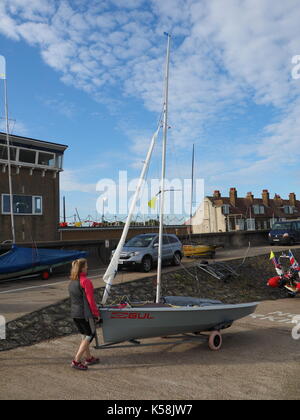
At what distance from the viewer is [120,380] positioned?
6098 millimetres

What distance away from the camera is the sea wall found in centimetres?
894

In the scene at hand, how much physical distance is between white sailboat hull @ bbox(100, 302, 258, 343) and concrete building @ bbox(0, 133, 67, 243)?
21.2 m

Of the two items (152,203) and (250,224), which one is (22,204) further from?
(250,224)

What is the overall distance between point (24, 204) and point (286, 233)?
21803 mm

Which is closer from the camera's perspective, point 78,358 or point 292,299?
point 78,358

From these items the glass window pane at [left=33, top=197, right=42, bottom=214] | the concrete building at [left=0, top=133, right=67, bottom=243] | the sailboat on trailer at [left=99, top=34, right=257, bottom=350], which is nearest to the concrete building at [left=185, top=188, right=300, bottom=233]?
the concrete building at [left=0, top=133, right=67, bottom=243]

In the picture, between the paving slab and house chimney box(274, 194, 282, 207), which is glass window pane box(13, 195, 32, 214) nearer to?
the paving slab

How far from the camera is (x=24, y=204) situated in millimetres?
28125

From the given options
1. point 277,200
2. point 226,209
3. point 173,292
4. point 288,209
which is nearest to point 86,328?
point 173,292

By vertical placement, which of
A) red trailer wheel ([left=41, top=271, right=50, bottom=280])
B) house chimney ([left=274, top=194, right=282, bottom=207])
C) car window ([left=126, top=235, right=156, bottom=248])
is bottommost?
red trailer wheel ([left=41, top=271, right=50, bottom=280])

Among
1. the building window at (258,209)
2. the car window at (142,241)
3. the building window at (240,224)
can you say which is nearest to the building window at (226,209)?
the building window at (240,224)
